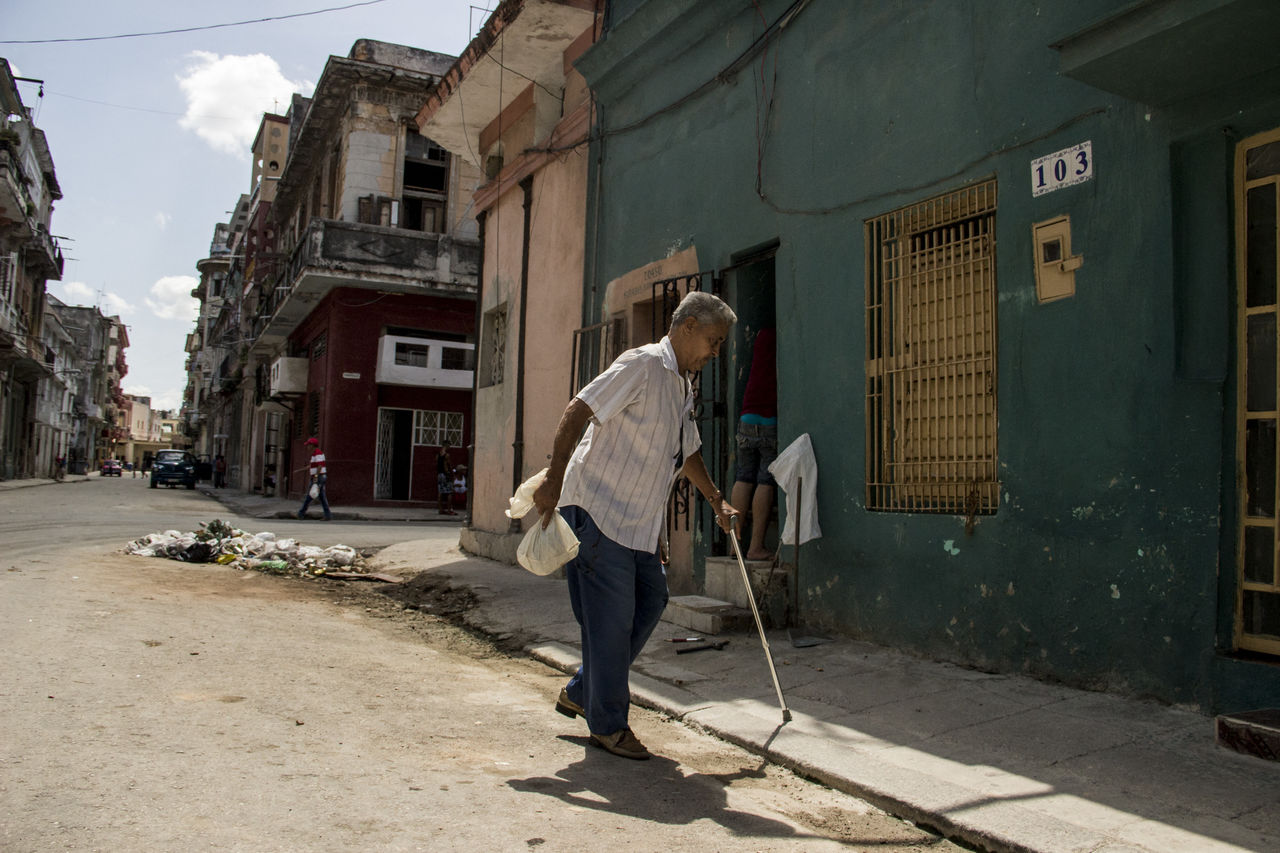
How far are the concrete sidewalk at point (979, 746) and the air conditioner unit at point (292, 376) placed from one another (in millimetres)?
21788

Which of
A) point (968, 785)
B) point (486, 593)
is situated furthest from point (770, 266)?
point (968, 785)

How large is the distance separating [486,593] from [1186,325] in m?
5.98

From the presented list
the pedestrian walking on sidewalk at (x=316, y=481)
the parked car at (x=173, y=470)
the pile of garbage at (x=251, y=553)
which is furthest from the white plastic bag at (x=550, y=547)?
the parked car at (x=173, y=470)

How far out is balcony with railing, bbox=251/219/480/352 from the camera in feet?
69.3

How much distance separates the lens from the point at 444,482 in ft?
70.5

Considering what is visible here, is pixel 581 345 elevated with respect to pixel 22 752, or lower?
elevated

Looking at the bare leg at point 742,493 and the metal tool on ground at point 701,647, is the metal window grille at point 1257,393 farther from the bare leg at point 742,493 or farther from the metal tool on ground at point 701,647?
the bare leg at point 742,493

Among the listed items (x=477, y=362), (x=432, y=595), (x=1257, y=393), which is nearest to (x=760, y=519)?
(x=1257, y=393)

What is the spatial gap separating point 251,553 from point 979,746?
29.1 ft

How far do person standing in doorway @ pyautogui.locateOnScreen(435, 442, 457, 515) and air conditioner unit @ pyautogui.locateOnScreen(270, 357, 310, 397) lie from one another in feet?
18.6

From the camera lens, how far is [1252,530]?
3.81m

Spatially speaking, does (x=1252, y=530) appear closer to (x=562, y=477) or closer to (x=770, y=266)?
(x=562, y=477)

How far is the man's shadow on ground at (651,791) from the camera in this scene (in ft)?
9.86

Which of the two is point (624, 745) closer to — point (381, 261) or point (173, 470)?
point (381, 261)
